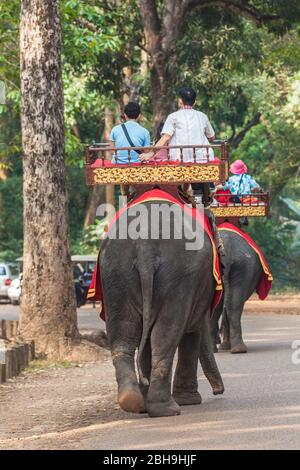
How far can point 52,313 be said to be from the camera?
60.3 feet

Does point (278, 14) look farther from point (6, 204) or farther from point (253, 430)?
point (6, 204)

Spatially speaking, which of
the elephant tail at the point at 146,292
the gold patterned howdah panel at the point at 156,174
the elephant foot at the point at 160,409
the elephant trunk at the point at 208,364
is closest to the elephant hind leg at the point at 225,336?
the elephant trunk at the point at 208,364

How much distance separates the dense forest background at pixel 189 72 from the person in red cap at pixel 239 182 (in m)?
6.89

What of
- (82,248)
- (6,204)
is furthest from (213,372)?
(6,204)

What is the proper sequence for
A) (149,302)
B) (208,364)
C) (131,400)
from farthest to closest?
(208,364) < (149,302) < (131,400)

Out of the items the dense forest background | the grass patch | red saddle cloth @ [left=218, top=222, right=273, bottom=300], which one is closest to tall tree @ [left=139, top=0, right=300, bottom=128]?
the dense forest background

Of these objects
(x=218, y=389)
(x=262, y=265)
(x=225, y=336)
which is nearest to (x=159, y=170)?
(x=218, y=389)

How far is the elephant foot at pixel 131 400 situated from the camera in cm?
1065

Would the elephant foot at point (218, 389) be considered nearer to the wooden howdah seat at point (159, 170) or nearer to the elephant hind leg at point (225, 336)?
the wooden howdah seat at point (159, 170)

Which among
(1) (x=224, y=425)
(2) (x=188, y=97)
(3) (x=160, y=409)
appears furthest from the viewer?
(2) (x=188, y=97)

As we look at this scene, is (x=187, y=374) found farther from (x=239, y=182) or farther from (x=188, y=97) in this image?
(x=239, y=182)

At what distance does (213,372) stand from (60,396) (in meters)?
2.60

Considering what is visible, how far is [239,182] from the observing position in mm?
18344
